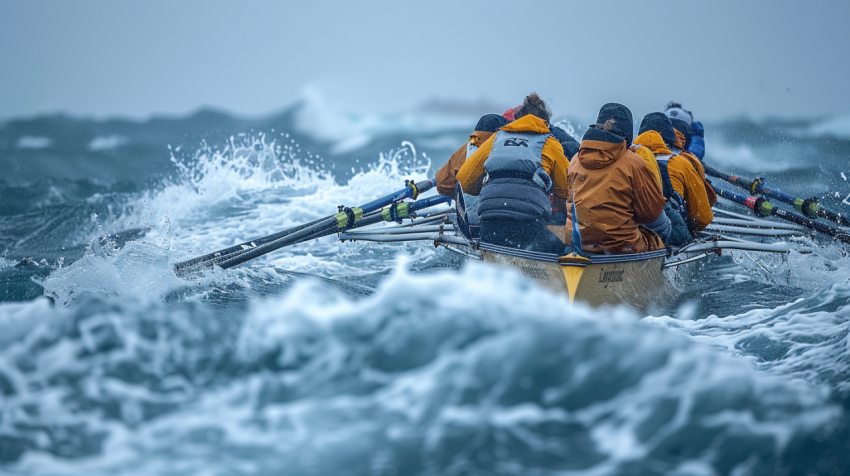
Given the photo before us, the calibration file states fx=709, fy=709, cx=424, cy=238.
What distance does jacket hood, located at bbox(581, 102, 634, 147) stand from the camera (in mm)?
4879

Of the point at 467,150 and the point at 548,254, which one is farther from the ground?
the point at 467,150

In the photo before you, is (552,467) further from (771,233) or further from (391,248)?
(391,248)

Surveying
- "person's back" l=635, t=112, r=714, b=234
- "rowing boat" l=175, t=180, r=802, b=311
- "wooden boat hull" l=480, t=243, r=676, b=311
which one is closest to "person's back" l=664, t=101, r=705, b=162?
"rowing boat" l=175, t=180, r=802, b=311

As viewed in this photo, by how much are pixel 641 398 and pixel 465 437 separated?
62cm

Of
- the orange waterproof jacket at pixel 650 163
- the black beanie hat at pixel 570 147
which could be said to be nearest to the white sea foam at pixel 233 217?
the black beanie hat at pixel 570 147

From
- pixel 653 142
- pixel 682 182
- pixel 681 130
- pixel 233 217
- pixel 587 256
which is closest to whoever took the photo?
pixel 587 256

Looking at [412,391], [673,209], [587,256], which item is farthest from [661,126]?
[412,391]

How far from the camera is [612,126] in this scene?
493 centimetres

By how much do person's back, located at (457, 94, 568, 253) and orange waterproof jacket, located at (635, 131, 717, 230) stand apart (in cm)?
122

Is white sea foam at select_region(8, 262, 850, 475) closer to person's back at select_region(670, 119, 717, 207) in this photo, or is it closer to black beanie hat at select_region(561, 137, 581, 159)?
black beanie hat at select_region(561, 137, 581, 159)

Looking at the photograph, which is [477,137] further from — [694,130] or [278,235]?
[694,130]

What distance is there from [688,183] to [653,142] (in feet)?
1.57

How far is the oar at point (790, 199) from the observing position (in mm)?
8415

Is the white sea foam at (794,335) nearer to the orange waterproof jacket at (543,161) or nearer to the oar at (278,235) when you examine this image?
the orange waterproof jacket at (543,161)
